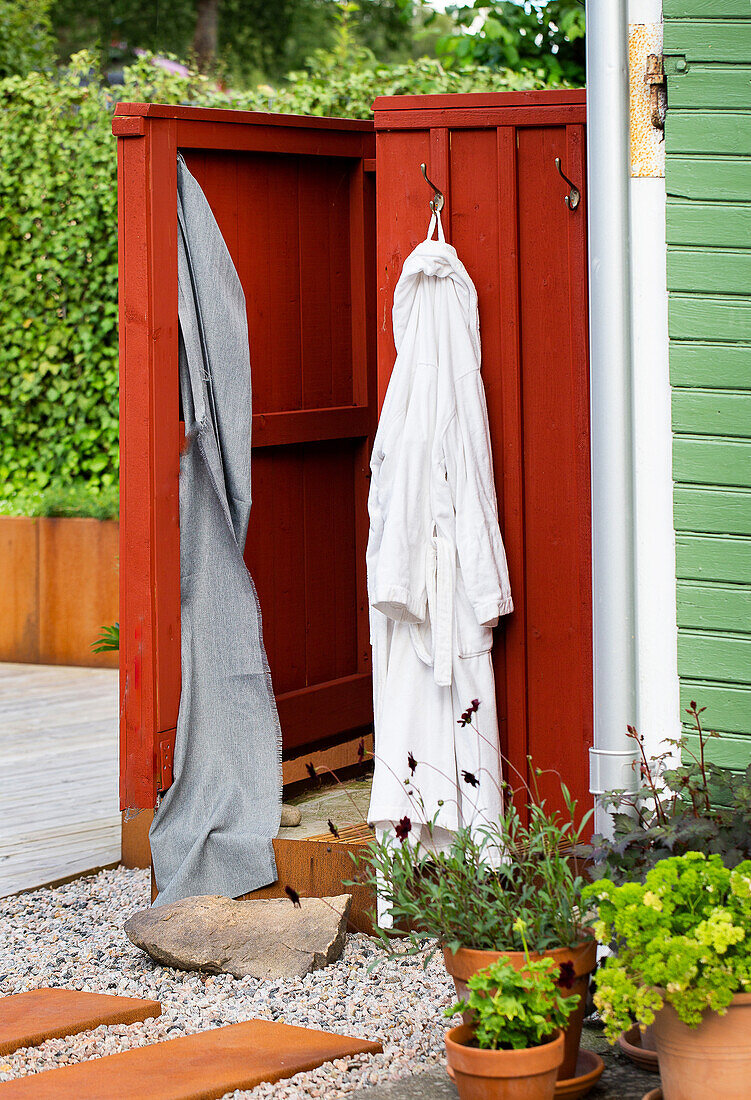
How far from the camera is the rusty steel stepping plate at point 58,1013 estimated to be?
2877 mm

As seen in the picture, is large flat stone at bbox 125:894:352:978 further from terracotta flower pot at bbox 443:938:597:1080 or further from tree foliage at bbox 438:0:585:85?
tree foliage at bbox 438:0:585:85

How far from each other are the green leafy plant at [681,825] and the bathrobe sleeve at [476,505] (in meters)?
0.74

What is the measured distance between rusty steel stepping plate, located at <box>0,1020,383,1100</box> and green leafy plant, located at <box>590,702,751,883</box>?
0.70 metres

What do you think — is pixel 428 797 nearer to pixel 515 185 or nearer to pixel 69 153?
pixel 515 185

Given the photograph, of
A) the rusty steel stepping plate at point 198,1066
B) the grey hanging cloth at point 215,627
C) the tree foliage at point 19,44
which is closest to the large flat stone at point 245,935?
the grey hanging cloth at point 215,627

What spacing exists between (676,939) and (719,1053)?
21cm

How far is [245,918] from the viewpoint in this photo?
348 cm

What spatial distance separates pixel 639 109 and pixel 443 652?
52.9 inches

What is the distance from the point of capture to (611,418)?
287cm

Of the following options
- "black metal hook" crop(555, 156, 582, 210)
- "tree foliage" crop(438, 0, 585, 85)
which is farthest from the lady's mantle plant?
"tree foliage" crop(438, 0, 585, 85)

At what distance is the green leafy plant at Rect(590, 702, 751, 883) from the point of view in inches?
94.2

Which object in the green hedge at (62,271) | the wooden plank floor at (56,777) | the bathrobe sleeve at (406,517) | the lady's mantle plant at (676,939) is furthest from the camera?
the green hedge at (62,271)

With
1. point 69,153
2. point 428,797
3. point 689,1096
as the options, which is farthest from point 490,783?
point 69,153

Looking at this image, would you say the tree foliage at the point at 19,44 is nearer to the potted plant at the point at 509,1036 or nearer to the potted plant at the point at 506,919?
the potted plant at the point at 506,919
